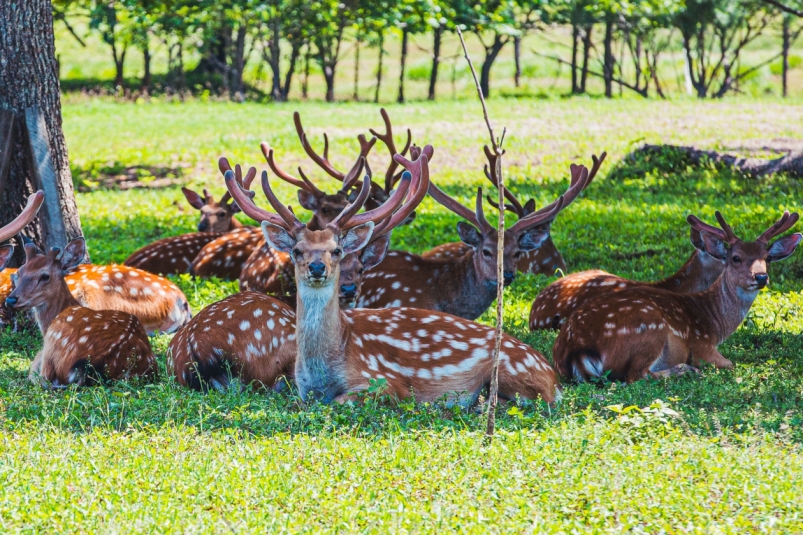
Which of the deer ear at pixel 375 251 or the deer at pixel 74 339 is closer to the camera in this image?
the deer at pixel 74 339

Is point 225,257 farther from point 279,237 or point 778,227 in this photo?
point 778,227

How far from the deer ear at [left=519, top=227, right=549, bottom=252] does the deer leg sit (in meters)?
1.69

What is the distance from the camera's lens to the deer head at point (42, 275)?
695 cm

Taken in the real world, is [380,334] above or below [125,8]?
below

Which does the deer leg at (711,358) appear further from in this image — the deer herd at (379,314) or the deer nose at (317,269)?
the deer nose at (317,269)

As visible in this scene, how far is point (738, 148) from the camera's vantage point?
15.5 metres

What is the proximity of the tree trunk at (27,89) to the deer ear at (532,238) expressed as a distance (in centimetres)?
369

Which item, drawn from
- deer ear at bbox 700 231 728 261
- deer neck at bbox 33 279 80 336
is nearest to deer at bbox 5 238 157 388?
deer neck at bbox 33 279 80 336

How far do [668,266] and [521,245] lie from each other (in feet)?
7.10

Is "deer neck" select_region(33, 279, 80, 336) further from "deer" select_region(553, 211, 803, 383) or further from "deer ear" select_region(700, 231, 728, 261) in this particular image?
"deer ear" select_region(700, 231, 728, 261)

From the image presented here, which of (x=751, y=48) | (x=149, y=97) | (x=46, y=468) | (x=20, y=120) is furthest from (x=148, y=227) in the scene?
(x=751, y=48)

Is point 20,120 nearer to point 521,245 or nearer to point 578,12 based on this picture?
point 521,245

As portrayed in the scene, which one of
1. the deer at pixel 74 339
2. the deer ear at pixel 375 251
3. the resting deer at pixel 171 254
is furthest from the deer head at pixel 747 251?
the resting deer at pixel 171 254

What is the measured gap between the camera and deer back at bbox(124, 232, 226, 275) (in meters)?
9.74
